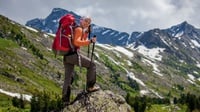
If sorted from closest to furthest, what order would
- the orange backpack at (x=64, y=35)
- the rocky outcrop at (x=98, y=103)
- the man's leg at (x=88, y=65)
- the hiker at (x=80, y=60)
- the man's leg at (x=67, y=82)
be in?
the orange backpack at (x=64, y=35)
the hiker at (x=80, y=60)
the rocky outcrop at (x=98, y=103)
the man's leg at (x=88, y=65)
the man's leg at (x=67, y=82)

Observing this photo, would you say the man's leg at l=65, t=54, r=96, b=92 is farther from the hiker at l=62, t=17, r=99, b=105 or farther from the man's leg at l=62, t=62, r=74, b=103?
the man's leg at l=62, t=62, r=74, b=103

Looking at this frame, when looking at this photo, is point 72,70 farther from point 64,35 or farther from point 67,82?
point 64,35

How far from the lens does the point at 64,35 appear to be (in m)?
18.0

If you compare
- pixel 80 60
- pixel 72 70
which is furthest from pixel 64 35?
pixel 72 70

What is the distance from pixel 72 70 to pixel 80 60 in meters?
1.00

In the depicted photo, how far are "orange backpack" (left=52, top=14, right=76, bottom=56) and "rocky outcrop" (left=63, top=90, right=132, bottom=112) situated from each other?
2.33 m

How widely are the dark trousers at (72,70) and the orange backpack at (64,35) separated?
66 centimetres

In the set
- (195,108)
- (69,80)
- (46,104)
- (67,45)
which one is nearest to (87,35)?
(67,45)

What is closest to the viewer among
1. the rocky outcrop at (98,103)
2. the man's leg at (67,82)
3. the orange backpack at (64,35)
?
the orange backpack at (64,35)

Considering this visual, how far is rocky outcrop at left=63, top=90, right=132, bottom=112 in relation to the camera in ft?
59.5

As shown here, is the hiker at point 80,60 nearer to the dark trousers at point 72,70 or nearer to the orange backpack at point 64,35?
the dark trousers at point 72,70

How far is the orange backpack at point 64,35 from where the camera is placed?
703 inches

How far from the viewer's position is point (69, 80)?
63.6 feet

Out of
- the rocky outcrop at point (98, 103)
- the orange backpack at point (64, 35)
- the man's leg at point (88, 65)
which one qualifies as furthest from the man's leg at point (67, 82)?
the orange backpack at point (64, 35)
